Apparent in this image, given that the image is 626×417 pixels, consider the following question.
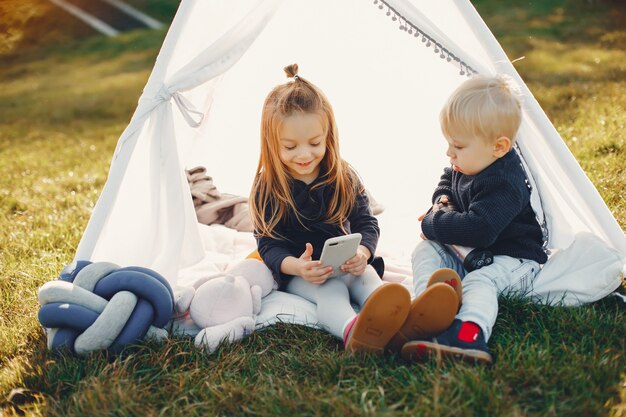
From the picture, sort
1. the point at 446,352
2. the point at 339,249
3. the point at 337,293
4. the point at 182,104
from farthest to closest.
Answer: the point at 182,104 < the point at 337,293 < the point at 339,249 < the point at 446,352

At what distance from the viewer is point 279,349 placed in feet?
7.64

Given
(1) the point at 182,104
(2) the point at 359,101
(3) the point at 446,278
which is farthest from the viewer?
(2) the point at 359,101

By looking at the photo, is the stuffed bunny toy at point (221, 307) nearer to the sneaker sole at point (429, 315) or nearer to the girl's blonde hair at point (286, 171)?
the girl's blonde hair at point (286, 171)

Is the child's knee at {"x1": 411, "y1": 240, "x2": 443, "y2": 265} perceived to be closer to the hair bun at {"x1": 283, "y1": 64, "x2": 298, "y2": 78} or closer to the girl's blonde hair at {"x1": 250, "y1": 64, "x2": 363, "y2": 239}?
the girl's blonde hair at {"x1": 250, "y1": 64, "x2": 363, "y2": 239}

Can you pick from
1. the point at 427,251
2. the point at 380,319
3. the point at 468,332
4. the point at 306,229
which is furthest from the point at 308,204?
the point at 468,332

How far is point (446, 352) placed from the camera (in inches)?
81.6

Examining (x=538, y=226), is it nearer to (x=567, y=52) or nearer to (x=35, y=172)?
(x=35, y=172)

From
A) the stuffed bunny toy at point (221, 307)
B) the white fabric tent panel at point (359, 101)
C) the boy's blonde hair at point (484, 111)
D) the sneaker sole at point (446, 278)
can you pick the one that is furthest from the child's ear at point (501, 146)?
the stuffed bunny toy at point (221, 307)

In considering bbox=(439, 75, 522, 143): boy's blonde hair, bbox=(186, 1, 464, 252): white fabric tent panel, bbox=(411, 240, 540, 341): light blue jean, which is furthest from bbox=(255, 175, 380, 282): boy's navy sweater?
bbox=(186, 1, 464, 252): white fabric tent panel

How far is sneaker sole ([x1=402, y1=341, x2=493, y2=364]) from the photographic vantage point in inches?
81.0

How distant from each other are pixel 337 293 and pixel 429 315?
50cm

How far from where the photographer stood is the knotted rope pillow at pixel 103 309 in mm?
2271

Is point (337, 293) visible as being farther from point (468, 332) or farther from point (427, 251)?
point (468, 332)

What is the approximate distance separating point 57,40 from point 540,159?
34.4 feet
